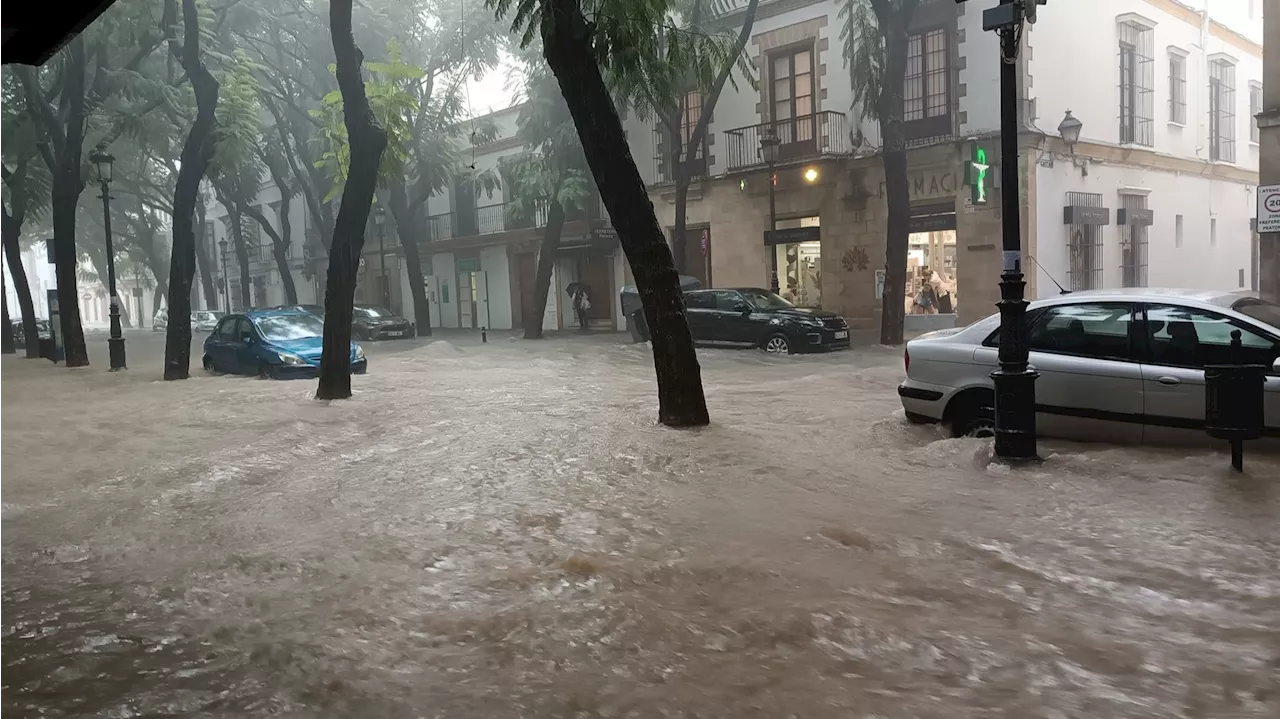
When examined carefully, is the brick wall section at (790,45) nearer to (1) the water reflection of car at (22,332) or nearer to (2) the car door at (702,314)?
(2) the car door at (702,314)

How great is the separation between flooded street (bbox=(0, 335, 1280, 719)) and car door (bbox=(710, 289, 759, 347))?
9.26 m

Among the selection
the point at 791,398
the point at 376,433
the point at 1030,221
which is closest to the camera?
the point at 376,433

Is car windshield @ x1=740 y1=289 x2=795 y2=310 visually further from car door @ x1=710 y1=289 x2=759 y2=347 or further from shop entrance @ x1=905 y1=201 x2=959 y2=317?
shop entrance @ x1=905 y1=201 x2=959 y2=317

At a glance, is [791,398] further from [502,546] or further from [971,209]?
[971,209]

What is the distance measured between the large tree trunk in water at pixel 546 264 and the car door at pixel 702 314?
6633 mm

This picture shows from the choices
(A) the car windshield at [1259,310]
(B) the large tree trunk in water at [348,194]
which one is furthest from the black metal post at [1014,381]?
(B) the large tree trunk in water at [348,194]

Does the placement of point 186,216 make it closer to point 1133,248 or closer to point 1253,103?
point 1133,248

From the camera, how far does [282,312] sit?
712 inches

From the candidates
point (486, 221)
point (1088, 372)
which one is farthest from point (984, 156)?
point (486, 221)

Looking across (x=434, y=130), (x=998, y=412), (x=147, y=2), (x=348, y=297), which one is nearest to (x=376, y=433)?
(x=348, y=297)

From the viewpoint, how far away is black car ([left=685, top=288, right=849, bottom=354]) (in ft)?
60.7

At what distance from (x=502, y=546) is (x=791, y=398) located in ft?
21.7

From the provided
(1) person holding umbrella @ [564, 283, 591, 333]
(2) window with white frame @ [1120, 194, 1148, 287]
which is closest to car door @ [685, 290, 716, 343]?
(2) window with white frame @ [1120, 194, 1148, 287]

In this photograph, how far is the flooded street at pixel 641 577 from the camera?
3.80m
